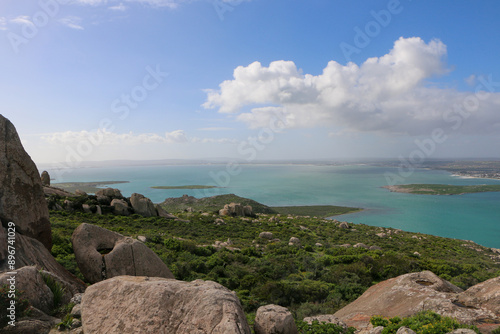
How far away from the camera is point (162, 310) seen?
5785mm

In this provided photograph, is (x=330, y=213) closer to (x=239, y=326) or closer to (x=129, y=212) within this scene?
(x=129, y=212)

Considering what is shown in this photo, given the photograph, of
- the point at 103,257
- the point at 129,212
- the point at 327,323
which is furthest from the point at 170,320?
the point at 129,212

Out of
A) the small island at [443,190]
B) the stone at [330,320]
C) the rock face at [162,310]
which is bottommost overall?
the small island at [443,190]

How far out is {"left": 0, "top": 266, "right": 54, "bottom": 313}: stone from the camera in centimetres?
711

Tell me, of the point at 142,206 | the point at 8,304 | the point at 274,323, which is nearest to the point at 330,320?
the point at 274,323

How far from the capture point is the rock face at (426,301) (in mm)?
8365

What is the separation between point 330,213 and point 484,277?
274ft

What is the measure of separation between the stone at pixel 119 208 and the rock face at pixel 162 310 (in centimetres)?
3690

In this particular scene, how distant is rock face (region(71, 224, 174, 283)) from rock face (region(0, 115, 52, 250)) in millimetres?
1659

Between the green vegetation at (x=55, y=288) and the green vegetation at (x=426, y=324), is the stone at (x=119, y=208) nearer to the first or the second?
the green vegetation at (x=55, y=288)

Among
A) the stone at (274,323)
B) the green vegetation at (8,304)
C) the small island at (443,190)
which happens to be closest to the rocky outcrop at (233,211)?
the stone at (274,323)

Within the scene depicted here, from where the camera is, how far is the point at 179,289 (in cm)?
618

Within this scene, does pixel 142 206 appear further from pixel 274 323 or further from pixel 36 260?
pixel 274 323

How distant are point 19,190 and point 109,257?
4.78 metres
